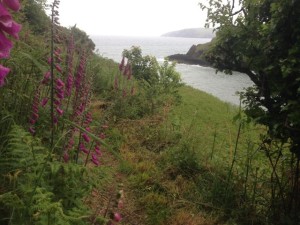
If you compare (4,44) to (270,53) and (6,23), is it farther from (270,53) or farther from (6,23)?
(270,53)

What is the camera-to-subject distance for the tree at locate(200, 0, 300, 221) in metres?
3.59

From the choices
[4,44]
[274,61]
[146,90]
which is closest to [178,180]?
[274,61]

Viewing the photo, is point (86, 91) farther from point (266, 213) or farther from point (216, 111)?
point (216, 111)

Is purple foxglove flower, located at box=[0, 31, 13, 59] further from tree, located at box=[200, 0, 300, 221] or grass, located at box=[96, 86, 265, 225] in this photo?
tree, located at box=[200, 0, 300, 221]

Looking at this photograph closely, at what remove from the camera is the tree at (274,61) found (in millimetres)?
3592

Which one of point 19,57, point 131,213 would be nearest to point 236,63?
point 131,213

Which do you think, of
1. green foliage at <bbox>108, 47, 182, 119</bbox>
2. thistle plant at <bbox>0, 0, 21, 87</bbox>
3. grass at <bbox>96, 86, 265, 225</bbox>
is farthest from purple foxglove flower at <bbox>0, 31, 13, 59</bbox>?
green foliage at <bbox>108, 47, 182, 119</bbox>

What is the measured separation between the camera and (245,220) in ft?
13.3

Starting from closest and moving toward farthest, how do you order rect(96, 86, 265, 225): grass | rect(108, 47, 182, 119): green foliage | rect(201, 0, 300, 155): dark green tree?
rect(201, 0, 300, 155): dark green tree
rect(96, 86, 265, 225): grass
rect(108, 47, 182, 119): green foliage

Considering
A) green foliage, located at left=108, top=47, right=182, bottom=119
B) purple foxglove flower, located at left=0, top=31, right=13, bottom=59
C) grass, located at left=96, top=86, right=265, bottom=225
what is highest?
purple foxglove flower, located at left=0, top=31, right=13, bottom=59

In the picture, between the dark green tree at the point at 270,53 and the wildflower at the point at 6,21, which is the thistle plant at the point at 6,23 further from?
the dark green tree at the point at 270,53

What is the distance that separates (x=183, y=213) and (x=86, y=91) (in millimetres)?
1929

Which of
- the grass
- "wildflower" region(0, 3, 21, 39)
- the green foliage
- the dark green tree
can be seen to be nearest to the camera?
"wildflower" region(0, 3, 21, 39)

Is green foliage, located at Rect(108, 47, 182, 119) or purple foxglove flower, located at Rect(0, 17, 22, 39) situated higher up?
purple foxglove flower, located at Rect(0, 17, 22, 39)
